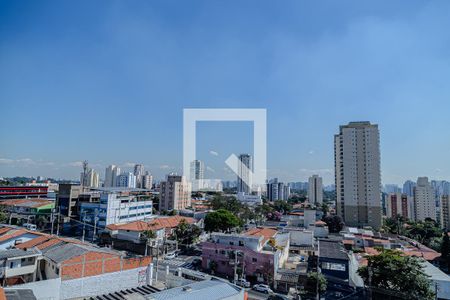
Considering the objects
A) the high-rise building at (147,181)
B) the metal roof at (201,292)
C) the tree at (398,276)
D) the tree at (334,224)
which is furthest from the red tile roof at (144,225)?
the high-rise building at (147,181)

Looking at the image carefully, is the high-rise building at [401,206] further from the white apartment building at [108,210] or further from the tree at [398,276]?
the white apartment building at [108,210]

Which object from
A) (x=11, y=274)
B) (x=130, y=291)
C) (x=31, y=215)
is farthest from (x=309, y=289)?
(x=31, y=215)

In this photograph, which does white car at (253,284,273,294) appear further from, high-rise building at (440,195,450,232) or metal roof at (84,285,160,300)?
high-rise building at (440,195,450,232)

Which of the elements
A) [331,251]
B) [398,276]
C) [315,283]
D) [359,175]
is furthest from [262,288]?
[359,175]

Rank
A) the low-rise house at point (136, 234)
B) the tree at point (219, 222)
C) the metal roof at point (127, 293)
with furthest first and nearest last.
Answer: the tree at point (219, 222) → the low-rise house at point (136, 234) → the metal roof at point (127, 293)

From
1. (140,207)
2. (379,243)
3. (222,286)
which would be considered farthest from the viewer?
(140,207)

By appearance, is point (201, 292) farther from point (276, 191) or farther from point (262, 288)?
point (276, 191)

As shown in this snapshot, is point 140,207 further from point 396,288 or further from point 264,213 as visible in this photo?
point 396,288
